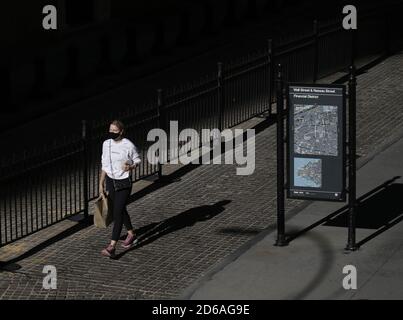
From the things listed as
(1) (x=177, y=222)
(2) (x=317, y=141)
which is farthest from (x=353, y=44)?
(2) (x=317, y=141)

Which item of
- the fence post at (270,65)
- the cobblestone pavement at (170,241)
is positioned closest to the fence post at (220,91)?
the cobblestone pavement at (170,241)

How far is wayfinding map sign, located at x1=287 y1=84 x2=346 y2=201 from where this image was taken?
14.9m

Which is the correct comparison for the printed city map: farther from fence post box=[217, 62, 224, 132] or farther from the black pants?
fence post box=[217, 62, 224, 132]

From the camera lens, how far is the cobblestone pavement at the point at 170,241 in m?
14.1

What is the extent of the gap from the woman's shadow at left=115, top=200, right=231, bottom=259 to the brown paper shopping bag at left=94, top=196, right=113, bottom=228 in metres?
0.47

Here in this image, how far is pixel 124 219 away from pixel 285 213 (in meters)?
2.61

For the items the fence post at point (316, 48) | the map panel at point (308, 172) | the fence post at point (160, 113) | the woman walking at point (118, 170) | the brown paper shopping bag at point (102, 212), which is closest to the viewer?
the woman walking at point (118, 170)

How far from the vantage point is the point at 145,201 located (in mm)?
17469

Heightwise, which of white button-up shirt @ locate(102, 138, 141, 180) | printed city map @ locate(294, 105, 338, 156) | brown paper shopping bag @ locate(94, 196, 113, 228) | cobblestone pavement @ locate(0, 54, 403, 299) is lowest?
cobblestone pavement @ locate(0, 54, 403, 299)

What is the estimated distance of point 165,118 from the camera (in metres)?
18.7

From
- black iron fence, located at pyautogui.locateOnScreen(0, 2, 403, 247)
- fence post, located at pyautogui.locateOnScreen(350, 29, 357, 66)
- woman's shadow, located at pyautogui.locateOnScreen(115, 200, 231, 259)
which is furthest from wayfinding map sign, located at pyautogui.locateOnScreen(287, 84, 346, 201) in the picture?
Result: fence post, located at pyautogui.locateOnScreen(350, 29, 357, 66)

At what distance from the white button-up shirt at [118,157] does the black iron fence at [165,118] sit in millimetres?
1329

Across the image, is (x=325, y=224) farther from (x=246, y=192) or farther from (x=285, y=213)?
(x=246, y=192)

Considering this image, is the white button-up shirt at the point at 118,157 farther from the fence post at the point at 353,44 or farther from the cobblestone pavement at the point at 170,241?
the fence post at the point at 353,44
